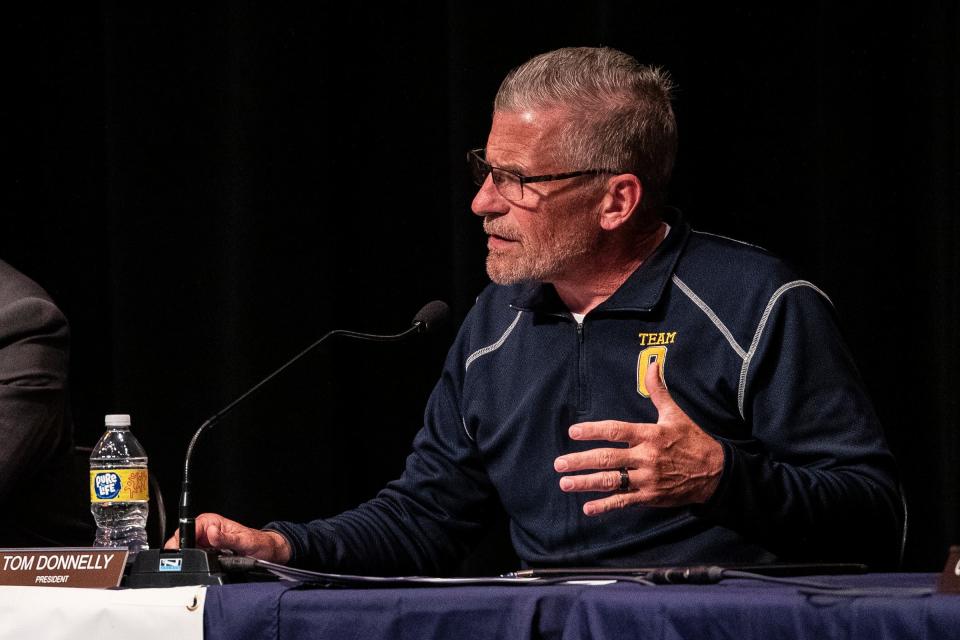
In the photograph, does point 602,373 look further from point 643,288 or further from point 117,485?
point 117,485

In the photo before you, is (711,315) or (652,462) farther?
(711,315)

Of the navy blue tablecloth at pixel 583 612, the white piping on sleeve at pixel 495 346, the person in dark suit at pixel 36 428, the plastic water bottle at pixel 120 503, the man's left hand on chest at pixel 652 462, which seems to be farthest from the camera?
the person in dark suit at pixel 36 428

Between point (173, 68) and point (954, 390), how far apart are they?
1.82 meters

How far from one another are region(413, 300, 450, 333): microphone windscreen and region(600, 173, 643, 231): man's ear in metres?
0.33

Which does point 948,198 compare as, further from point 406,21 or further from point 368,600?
point 368,600

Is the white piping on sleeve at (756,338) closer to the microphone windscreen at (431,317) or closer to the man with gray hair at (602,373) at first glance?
the man with gray hair at (602,373)

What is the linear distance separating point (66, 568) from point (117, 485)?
0.23 metres

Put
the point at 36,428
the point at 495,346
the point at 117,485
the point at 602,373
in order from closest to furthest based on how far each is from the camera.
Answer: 1. the point at 117,485
2. the point at 602,373
3. the point at 495,346
4. the point at 36,428

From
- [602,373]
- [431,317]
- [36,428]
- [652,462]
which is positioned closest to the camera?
[652,462]

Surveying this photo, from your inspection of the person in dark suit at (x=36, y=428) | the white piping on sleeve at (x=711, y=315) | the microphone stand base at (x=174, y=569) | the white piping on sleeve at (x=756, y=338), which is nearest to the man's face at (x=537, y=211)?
the white piping on sleeve at (x=711, y=315)

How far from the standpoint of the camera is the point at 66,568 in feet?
4.70

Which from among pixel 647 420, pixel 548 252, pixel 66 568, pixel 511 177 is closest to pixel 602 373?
pixel 647 420

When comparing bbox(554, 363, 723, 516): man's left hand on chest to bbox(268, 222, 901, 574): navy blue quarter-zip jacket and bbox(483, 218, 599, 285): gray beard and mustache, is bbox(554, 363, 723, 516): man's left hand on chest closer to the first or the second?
bbox(268, 222, 901, 574): navy blue quarter-zip jacket

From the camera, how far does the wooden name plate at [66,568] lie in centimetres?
141
